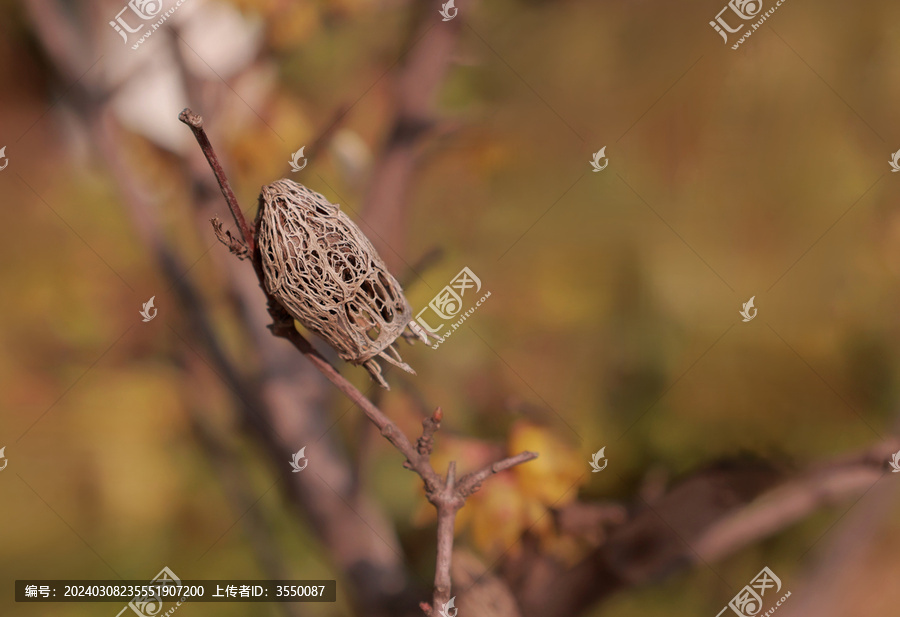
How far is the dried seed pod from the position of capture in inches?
40.1

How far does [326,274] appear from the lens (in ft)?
3.36

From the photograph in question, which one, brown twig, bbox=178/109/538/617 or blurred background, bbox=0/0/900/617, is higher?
blurred background, bbox=0/0/900/617

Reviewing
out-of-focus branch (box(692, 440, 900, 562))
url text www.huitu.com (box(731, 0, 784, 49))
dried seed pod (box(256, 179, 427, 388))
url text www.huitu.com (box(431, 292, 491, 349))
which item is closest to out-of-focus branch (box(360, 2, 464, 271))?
url text www.huitu.com (box(431, 292, 491, 349))

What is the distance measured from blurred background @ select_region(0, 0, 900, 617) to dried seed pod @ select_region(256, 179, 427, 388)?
2.13 ft

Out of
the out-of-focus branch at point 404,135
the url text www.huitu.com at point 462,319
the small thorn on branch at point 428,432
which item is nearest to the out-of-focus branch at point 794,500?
the url text www.huitu.com at point 462,319

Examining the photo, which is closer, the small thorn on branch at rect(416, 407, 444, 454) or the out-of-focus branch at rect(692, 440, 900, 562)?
the small thorn on branch at rect(416, 407, 444, 454)

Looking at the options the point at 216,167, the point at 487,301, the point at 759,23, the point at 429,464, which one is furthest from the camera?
the point at 487,301

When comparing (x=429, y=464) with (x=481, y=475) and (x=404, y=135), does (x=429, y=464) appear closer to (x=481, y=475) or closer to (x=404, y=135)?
(x=481, y=475)

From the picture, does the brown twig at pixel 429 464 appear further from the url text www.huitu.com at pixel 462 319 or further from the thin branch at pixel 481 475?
the url text www.huitu.com at pixel 462 319

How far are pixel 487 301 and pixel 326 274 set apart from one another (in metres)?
0.78

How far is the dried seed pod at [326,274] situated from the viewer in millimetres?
1019

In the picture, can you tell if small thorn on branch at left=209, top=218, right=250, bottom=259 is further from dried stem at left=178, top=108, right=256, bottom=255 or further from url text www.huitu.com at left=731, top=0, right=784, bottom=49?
url text www.huitu.com at left=731, top=0, right=784, bottom=49

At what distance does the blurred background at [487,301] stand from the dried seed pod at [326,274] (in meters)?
0.65

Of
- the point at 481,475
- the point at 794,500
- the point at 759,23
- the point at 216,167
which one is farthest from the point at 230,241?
the point at 794,500
